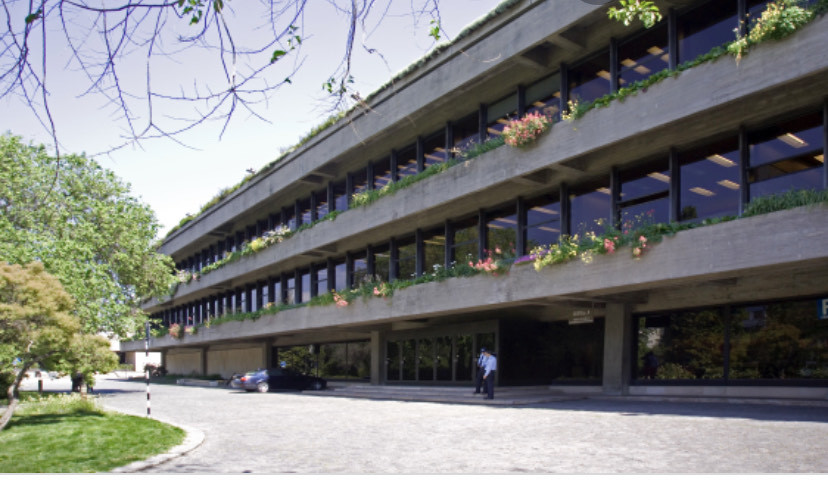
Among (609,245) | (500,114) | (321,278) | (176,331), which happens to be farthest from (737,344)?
(176,331)

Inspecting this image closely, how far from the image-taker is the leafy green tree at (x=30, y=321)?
15.3 metres

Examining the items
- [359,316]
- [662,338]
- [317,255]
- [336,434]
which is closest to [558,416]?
[336,434]

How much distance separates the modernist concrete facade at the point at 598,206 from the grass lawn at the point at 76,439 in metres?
6.15

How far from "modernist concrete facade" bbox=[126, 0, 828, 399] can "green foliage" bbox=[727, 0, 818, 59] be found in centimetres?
19

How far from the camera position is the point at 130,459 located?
9.80m

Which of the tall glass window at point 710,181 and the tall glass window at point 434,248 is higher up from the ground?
the tall glass window at point 710,181

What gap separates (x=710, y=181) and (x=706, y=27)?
3900 mm

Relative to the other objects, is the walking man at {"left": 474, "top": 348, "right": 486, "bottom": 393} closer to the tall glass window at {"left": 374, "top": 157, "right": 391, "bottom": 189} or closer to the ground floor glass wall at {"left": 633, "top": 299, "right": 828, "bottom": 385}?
the ground floor glass wall at {"left": 633, "top": 299, "right": 828, "bottom": 385}

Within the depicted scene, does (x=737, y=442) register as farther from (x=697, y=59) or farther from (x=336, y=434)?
(x=697, y=59)

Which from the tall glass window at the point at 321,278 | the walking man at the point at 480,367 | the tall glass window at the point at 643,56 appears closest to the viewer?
the tall glass window at the point at 643,56

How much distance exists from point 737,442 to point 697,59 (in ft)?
30.9

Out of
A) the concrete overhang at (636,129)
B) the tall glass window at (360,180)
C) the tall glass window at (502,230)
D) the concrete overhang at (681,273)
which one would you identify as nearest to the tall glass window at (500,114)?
the concrete overhang at (636,129)

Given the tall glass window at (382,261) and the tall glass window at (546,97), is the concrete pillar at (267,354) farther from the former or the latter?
the tall glass window at (546,97)

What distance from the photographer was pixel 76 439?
13234 mm
